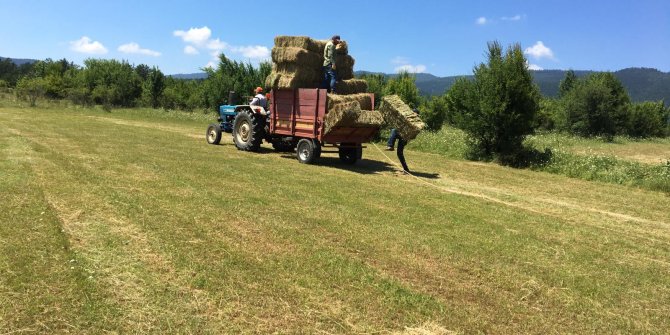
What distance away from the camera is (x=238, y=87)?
40625 mm

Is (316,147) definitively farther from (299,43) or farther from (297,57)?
(299,43)

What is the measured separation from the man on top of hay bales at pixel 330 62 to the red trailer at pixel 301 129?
2.59 feet

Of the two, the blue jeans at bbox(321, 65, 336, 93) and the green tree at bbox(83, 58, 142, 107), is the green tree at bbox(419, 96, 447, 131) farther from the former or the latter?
the green tree at bbox(83, 58, 142, 107)

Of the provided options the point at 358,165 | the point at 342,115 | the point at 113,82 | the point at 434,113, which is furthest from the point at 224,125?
the point at 113,82

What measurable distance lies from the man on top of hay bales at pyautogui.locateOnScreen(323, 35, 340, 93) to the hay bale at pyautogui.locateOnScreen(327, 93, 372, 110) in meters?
0.64

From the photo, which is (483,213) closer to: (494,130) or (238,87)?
(494,130)

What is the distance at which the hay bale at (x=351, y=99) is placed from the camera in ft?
40.5

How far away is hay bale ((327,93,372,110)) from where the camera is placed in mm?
12359

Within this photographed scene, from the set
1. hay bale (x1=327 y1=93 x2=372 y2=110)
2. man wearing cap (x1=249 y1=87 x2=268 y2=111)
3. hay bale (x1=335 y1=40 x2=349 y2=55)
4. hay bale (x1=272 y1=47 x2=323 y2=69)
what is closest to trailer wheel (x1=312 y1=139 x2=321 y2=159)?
hay bale (x1=327 y1=93 x2=372 y2=110)

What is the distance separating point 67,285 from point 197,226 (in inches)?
82.1

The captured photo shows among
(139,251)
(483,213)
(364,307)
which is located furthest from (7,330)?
(483,213)

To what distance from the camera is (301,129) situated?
13312 mm

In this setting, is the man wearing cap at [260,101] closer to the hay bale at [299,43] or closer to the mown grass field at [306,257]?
the hay bale at [299,43]

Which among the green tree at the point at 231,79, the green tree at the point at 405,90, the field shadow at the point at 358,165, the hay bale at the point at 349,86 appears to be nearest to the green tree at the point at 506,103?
the field shadow at the point at 358,165
